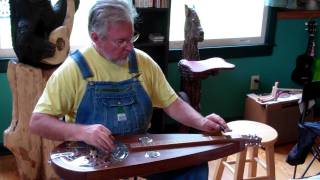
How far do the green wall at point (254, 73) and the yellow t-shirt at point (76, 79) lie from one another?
→ 5.33 ft

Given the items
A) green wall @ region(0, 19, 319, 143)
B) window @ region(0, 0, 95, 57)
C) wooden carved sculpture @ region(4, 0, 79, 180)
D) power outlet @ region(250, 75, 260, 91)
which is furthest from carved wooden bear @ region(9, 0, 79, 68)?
power outlet @ region(250, 75, 260, 91)

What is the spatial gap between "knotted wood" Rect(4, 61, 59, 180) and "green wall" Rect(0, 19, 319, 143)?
4.69 feet

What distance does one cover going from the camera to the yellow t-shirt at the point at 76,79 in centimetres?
148

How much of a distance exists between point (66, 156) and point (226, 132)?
631mm

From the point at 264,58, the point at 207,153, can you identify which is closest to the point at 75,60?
the point at 207,153

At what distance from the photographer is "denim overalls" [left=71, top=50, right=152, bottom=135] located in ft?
4.92

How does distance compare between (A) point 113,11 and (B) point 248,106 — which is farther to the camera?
(B) point 248,106

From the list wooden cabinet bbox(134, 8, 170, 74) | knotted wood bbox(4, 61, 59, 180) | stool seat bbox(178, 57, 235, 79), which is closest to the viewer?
knotted wood bbox(4, 61, 59, 180)

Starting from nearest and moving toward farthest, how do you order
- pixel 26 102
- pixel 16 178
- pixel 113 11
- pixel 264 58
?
pixel 113 11 → pixel 26 102 → pixel 16 178 → pixel 264 58

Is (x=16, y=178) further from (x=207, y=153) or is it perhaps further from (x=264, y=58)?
(x=264, y=58)

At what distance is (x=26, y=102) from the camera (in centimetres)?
224

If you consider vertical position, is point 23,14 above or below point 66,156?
above

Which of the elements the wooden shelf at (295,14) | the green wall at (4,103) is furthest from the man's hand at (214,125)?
the wooden shelf at (295,14)

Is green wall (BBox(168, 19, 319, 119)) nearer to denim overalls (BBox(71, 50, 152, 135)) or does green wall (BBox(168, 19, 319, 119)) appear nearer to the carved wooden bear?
the carved wooden bear
